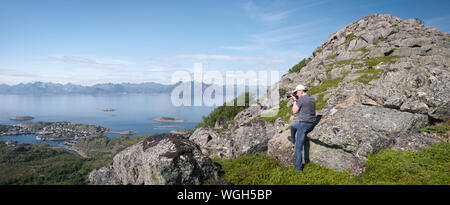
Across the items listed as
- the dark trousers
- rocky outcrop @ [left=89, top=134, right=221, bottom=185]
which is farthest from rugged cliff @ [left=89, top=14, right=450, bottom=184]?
the dark trousers

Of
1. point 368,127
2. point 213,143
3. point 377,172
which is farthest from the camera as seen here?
point 213,143

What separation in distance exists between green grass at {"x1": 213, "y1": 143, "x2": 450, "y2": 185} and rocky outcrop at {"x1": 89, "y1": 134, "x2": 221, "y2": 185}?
1.46m

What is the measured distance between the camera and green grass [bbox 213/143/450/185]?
7936mm

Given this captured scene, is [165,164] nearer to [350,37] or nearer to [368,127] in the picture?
[368,127]

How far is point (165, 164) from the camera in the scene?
9.48 metres

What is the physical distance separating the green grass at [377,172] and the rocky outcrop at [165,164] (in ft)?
4.78

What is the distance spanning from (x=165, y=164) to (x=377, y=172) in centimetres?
878

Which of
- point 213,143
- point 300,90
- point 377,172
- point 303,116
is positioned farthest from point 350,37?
point 377,172

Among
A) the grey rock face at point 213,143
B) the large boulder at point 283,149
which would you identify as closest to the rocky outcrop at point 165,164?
the grey rock face at point 213,143

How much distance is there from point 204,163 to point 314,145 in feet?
18.7

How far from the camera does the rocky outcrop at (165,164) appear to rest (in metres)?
9.53

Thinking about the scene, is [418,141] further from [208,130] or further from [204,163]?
[208,130]

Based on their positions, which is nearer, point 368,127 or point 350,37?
point 368,127

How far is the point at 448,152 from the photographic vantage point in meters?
8.60
